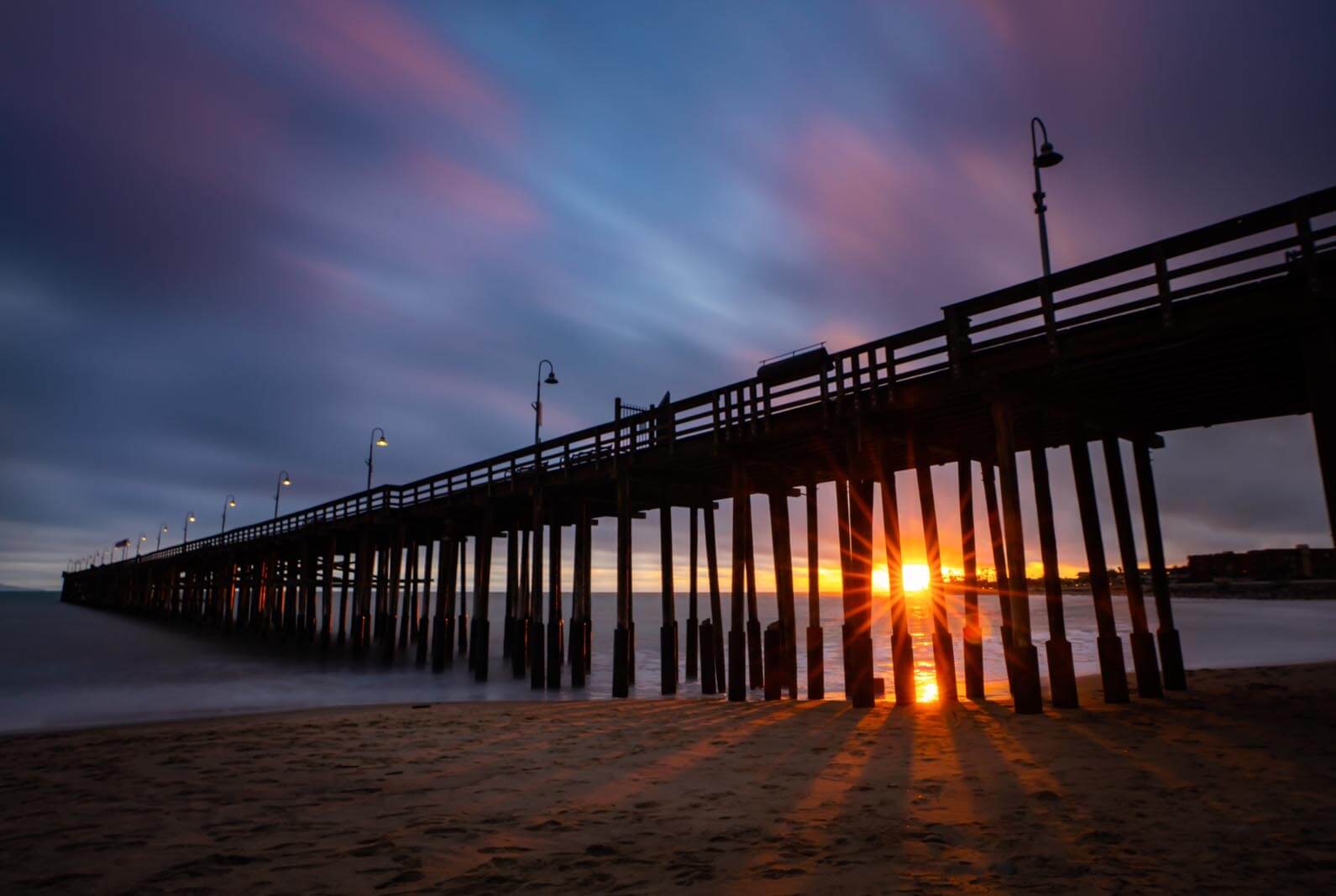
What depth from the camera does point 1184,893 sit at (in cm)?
381

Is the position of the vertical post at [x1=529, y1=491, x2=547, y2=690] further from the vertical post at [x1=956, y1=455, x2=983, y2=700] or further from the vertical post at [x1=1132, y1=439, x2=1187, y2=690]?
the vertical post at [x1=1132, y1=439, x2=1187, y2=690]

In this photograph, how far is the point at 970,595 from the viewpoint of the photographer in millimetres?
13750

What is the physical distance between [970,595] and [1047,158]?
8.01 m

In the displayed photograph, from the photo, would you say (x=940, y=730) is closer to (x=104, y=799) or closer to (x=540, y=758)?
(x=540, y=758)

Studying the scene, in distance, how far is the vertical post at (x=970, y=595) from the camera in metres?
13.8

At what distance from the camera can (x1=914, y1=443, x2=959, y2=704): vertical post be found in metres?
12.3

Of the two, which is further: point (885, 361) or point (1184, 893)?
point (885, 361)

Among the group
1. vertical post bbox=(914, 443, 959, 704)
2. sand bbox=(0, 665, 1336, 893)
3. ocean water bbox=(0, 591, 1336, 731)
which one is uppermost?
vertical post bbox=(914, 443, 959, 704)

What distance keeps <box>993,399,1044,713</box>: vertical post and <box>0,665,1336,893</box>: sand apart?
427mm

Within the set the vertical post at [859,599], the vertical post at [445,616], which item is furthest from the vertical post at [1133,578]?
the vertical post at [445,616]

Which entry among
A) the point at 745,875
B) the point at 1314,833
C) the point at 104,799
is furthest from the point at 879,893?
the point at 104,799


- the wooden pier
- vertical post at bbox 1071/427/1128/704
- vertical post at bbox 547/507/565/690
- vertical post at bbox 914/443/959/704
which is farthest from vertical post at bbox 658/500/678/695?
vertical post at bbox 1071/427/1128/704

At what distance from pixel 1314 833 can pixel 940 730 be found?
4593 millimetres

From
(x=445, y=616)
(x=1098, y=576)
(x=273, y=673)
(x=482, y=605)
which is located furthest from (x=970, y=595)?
(x=273, y=673)
